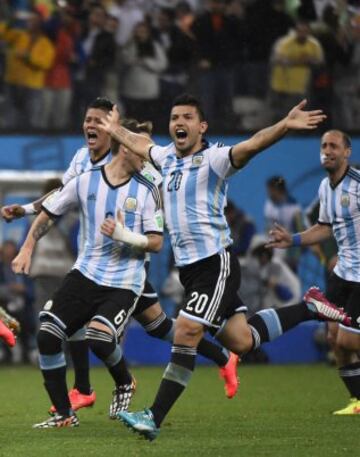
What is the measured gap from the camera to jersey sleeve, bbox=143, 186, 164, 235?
9.60 metres

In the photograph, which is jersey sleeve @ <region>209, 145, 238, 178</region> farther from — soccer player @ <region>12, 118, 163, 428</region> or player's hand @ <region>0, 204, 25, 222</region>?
player's hand @ <region>0, 204, 25, 222</region>

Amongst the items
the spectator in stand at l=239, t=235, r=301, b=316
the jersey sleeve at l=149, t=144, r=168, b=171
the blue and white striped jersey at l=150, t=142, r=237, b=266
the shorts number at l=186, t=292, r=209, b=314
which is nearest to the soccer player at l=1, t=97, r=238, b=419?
the jersey sleeve at l=149, t=144, r=168, b=171

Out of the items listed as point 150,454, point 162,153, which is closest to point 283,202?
point 162,153

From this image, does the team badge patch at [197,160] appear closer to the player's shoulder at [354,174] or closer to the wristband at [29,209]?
the wristband at [29,209]

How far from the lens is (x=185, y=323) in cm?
862

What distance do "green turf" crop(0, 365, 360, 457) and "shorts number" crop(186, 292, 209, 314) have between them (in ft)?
2.70

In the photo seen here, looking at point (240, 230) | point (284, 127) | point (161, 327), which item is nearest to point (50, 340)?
point (161, 327)

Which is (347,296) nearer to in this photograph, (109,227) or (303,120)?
(109,227)

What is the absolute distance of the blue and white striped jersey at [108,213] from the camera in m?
9.75

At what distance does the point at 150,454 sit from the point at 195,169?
1.98 metres

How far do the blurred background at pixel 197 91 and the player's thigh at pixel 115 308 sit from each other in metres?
8.46

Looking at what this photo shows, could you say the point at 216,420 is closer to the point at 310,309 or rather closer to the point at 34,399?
the point at 310,309

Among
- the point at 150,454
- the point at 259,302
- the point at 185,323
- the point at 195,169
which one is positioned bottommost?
the point at 259,302

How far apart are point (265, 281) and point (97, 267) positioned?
9.18 meters
